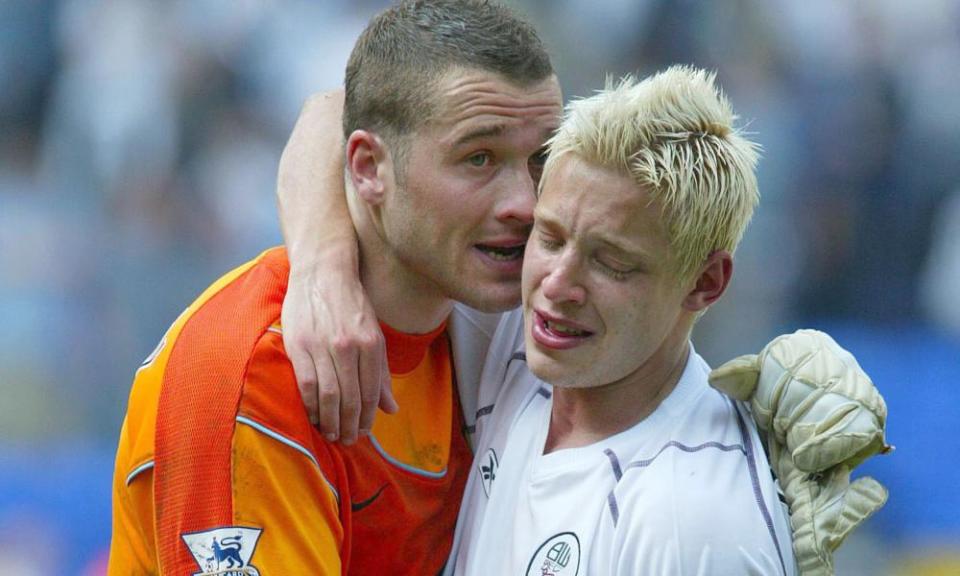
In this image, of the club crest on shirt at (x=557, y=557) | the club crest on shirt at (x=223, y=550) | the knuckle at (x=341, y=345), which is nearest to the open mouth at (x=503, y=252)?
the knuckle at (x=341, y=345)

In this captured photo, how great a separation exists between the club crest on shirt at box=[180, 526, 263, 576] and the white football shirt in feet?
1.52

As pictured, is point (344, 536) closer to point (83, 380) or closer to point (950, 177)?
point (83, 380)

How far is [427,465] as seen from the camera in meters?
2.82

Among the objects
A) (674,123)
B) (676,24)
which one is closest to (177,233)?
(676,24)

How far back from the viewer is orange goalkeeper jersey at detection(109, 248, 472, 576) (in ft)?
7.99

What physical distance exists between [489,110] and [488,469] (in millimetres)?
760

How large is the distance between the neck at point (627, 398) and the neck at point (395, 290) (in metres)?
0.47

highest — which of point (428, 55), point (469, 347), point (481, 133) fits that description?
point (428, 55)

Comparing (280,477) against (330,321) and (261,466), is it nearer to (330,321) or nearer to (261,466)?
(261,466)

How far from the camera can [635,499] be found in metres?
2.29

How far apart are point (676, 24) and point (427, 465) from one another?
440 cm

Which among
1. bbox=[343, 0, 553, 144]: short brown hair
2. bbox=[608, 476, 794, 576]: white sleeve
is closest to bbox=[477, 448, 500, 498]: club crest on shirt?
bbox=[608, 476, 794, 576]: white sleeve

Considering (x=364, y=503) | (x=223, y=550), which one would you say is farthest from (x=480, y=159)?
(x=223, y=550)

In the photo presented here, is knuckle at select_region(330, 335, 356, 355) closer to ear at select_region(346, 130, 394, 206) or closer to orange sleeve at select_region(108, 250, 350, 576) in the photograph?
orange sleeve at select_region(108, 250, 350, 576)
